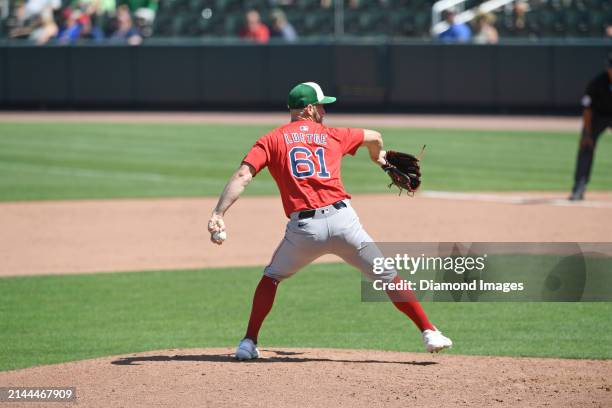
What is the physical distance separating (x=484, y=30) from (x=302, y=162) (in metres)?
19.4

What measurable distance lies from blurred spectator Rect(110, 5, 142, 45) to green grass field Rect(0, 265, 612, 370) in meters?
18.3

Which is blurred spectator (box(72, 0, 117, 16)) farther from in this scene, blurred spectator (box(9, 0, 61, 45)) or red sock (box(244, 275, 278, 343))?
red sock (box(244, 275, 278, 343))

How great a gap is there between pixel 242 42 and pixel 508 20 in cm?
647

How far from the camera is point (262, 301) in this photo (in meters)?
6.89

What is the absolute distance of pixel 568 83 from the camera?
2434 centimetres

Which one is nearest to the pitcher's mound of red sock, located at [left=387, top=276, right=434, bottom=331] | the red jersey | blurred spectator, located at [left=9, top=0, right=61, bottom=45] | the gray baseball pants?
red sock, located at [left=387, top=276, right=434, bottom=331]

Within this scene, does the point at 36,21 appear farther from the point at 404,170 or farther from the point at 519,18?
the point at 404,170

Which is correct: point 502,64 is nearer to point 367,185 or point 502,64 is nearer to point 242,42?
point 242,42

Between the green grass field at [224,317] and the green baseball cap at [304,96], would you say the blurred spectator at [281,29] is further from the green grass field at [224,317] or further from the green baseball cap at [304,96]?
the green baseball cap at [304,96]

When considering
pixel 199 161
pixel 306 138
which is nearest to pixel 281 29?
pixel 199 161

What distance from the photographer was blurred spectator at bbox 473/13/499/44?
25.2 m

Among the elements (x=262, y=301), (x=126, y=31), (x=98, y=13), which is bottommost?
(x=262, y=301)

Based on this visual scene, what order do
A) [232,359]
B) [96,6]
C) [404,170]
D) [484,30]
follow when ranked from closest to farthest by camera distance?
1. [232,359]
2. [404,170]
3. [484,30]
4. [96,6]

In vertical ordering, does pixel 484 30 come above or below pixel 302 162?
above
